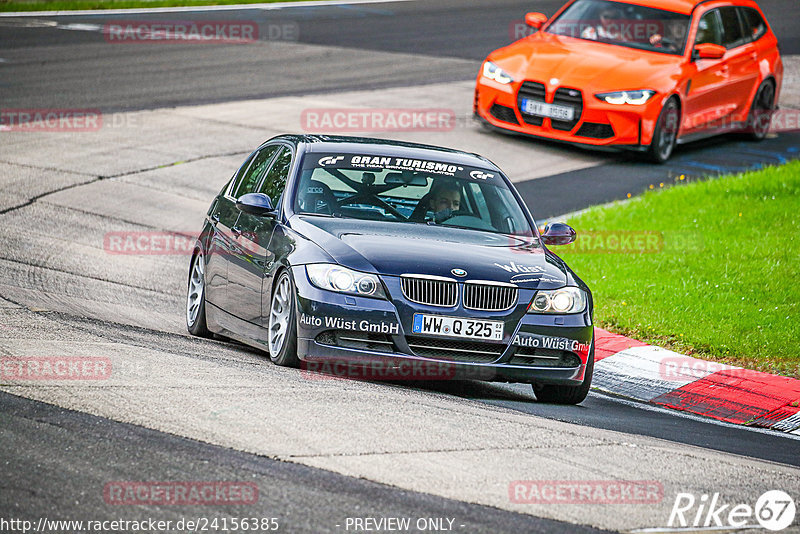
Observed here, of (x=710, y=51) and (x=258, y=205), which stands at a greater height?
(x=258, y=205)

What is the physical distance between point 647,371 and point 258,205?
315cm

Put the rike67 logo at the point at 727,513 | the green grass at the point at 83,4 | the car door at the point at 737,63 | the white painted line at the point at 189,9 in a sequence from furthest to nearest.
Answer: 1. the green grass at the point at 83,4
2. the white painted line at the point at 189,9
3. the car door at the point at 737,63
4. the rike67 logo at the point at 727,513

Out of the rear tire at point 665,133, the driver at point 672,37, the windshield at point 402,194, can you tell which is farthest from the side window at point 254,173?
the driver at point 672,37

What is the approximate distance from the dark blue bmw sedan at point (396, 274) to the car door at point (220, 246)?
0.02 m

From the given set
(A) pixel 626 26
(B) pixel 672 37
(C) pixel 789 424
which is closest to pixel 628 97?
(B) pixel 672 37

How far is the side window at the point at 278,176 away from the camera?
9.19 meters

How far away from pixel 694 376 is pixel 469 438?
12.0 feet

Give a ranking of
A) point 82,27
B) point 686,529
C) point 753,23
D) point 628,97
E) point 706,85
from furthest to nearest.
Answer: point 82,27
point 753,23
point 706,85
point 628,97
point 686,529

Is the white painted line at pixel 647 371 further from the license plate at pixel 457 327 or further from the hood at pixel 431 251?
the license plate at pixel 457 327

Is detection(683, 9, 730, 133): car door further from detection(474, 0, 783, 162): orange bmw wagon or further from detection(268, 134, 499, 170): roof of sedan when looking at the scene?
detection(268, 134, 499, 170): roof of sedan

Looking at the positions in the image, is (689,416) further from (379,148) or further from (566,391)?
(379,148)

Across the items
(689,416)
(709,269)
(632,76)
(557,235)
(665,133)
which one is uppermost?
(557,235)

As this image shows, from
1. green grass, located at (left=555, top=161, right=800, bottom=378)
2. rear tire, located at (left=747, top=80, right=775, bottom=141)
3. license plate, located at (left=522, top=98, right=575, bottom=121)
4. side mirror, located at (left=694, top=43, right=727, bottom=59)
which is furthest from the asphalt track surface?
side mirror, located at (left=694, top=43, right=727, bottom=59)

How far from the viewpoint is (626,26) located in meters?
18.9
